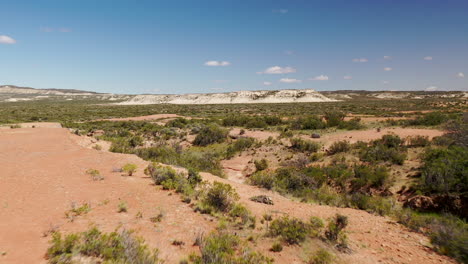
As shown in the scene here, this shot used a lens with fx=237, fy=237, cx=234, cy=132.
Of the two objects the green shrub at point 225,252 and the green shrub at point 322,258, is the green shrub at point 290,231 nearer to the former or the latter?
the green shrub at point 322,258

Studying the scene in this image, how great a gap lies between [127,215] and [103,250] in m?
2.01

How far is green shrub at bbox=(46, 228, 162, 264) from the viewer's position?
428cm

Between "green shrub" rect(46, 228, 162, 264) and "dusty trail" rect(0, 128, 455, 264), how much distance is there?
0.93 feet

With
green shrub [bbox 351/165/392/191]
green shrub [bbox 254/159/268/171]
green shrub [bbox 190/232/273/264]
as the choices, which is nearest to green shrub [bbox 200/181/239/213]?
green shrub [bbox 190/232/273/264]

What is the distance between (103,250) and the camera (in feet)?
14.6

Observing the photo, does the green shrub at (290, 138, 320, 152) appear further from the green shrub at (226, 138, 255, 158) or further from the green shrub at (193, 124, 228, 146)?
the green shrub at (193, 124, 228, 146)

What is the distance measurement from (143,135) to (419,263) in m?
23.0

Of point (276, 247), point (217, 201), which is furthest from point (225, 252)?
point (217, 201)

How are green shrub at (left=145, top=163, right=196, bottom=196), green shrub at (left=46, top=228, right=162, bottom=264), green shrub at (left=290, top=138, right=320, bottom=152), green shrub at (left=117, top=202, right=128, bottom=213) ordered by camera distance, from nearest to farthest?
green shrub at (left=46, top=228, right=162, bottom=264) < green shrub at (left=117, top=202, right=128, bottom=213) < green shrub at (left=145, top=163, right=196, bottom=196) < green shrub at (left=290, top=138, right=320, bottom=152)

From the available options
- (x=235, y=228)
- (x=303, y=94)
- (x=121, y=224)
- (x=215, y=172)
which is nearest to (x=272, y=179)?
(x=215, y=172)

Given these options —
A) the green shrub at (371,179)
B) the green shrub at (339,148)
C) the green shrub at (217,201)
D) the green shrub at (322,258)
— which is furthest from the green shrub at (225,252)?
the green shrub at (339,148)

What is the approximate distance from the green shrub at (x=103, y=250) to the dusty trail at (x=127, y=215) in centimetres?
A: 28

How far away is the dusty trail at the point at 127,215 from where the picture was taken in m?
5.03

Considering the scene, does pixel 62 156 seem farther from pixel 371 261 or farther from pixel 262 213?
pixel 371 261
